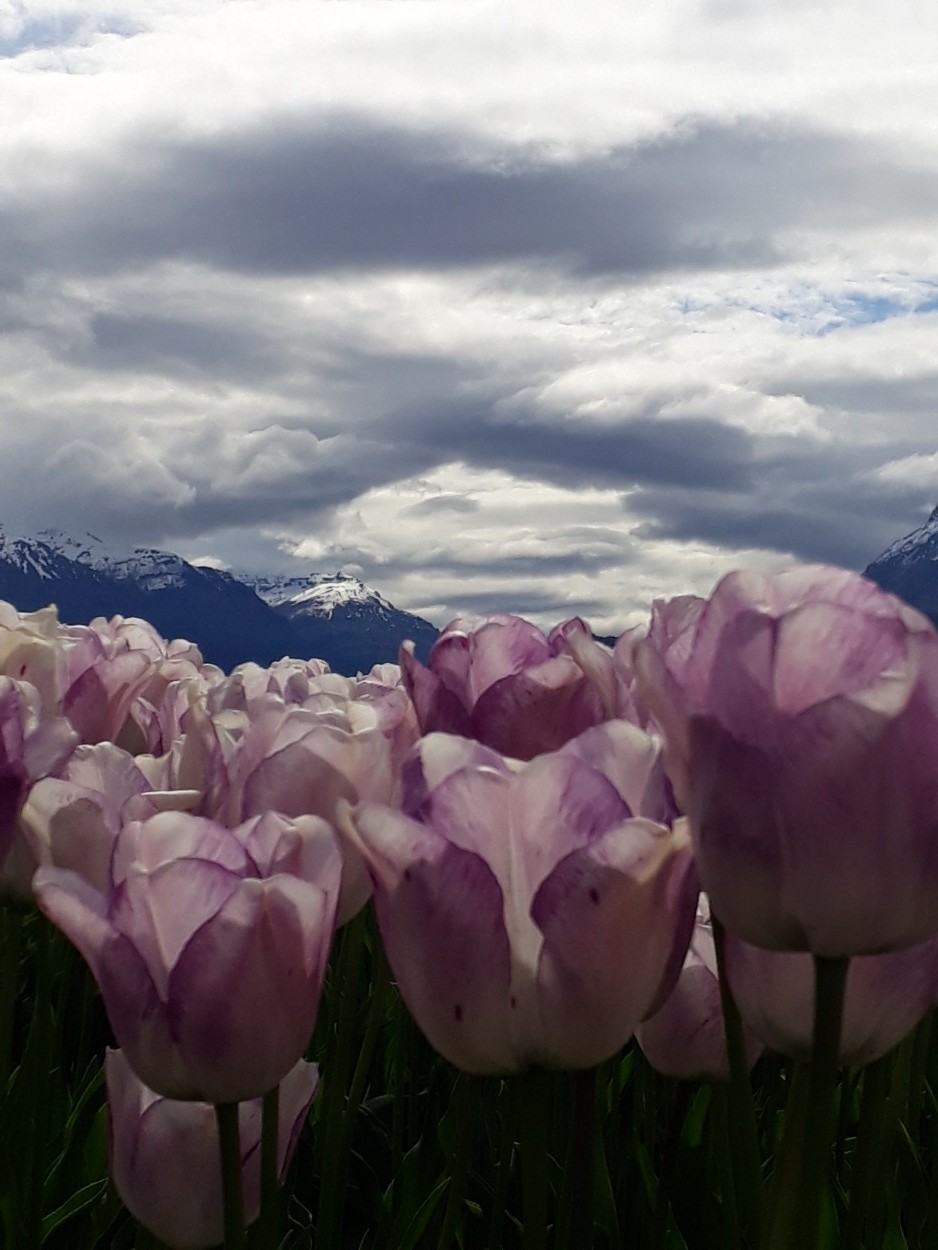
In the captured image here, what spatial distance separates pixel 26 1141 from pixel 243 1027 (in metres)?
1.63

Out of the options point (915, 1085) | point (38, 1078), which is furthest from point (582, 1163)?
point (915, 1085)

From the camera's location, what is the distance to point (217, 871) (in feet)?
5.41

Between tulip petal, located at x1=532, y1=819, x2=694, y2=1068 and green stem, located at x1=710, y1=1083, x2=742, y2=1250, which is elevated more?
tulip petal, located at x1=532, y1=819, x2=694, y2=1068

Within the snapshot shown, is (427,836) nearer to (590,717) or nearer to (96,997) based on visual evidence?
(590,717)

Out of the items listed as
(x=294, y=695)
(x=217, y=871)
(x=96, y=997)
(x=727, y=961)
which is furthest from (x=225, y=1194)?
(x=96, y=997)

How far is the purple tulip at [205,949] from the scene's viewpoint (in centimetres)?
161

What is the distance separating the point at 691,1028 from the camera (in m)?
2.48

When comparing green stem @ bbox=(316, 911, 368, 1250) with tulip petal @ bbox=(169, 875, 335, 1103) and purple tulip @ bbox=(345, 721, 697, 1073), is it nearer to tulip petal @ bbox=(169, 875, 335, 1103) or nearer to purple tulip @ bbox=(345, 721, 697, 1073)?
tulip petal @ bbox=(169, 875, 335, 1103)

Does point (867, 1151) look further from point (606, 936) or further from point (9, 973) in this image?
point (9, 973)

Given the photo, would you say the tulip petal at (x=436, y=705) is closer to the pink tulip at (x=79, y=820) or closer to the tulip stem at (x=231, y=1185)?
the pink tulip at (x=79, y=820)

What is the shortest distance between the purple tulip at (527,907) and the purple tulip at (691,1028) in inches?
37.2

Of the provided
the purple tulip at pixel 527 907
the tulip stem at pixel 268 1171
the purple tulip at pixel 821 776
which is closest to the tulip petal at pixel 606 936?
the purple tulip at pixel 527 907

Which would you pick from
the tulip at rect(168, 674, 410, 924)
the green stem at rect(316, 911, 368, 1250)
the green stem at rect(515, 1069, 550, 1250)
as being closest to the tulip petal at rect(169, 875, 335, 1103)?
the green stem at rect(515, 1069, 550, 1250)

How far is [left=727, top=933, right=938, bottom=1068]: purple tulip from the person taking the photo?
1.68 meters
